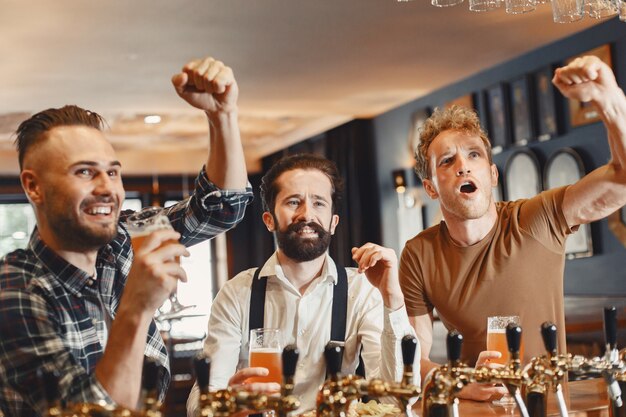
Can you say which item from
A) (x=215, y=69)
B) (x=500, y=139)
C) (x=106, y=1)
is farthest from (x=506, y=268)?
(x=500, y=139)

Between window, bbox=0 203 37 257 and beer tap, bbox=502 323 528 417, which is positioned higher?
window, bbox=0 203 37 257

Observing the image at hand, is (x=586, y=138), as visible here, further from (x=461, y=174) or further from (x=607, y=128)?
(x=607, y=128)

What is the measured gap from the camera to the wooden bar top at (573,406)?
2.25m

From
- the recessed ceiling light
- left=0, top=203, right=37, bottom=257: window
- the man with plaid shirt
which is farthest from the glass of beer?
left=0, top=203, right=37, bottom=257: window

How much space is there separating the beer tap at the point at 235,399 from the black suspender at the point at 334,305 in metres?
1.10

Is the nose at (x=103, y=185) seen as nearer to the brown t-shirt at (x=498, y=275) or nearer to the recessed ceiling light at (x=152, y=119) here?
the brown t-shirt at (x=498, y=275)

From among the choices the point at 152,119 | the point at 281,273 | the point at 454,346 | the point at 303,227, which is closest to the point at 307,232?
the point at 303,227

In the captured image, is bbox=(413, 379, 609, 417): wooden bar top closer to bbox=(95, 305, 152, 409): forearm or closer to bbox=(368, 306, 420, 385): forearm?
bbox=(368, 306, 420, 385): forearm

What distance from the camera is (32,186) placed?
1954mm

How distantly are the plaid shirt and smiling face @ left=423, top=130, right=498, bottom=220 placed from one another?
115 centimetres

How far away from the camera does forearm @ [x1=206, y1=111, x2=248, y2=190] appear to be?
86.3 inches

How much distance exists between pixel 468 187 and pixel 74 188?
1482mm

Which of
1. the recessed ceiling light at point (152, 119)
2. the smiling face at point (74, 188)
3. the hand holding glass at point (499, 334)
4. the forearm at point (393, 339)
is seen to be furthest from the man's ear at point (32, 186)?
the recessed ceiling light at point (152, 119)

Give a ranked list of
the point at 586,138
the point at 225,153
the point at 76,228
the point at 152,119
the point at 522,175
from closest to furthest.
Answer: the point at 76,228 → the point at 225,153 → the point at 586,138 → the point at 522,175 → the point at 152,119
